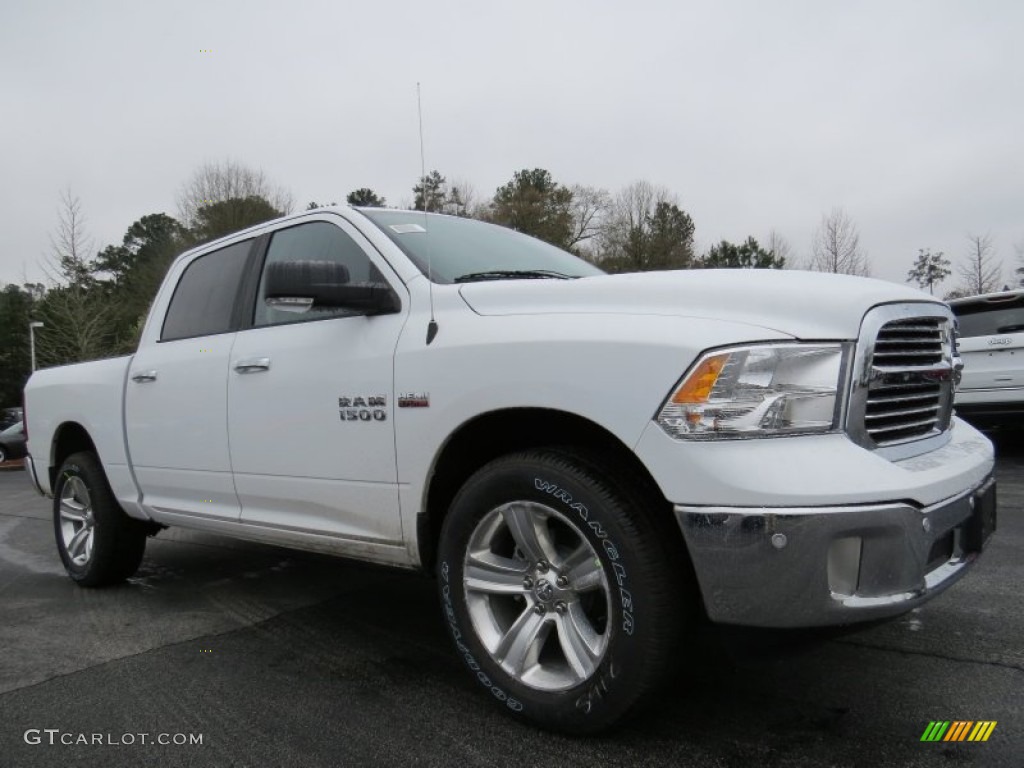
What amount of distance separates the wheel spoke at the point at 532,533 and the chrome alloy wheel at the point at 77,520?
328 cm

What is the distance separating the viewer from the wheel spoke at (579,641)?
7.30 feet

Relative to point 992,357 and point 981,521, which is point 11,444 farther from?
point 981,521

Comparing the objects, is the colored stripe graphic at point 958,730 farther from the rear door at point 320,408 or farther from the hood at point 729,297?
the rear door at point 320,408

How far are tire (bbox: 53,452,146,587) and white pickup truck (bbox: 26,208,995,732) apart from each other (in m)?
1.38

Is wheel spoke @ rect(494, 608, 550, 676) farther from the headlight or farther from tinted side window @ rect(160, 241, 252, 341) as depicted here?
tinted side window @ rect(160, 241, 252, 341)

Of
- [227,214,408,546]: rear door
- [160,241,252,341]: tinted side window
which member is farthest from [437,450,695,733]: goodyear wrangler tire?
[160,241,252,341]: tinted side window

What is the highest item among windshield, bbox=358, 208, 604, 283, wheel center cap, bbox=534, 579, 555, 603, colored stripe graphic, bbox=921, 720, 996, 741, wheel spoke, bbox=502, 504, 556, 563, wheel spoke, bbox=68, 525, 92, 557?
windshield, bbox=358, 208, 604, 283

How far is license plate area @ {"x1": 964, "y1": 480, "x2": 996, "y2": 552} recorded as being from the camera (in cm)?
227

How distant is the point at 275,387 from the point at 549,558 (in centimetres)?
148

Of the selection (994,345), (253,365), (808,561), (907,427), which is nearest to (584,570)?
(808,561)

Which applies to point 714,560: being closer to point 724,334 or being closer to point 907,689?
point 724,334

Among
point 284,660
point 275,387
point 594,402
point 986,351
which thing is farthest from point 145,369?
point 986,351

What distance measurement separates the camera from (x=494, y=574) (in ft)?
8.02

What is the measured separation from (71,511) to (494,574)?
356cm
